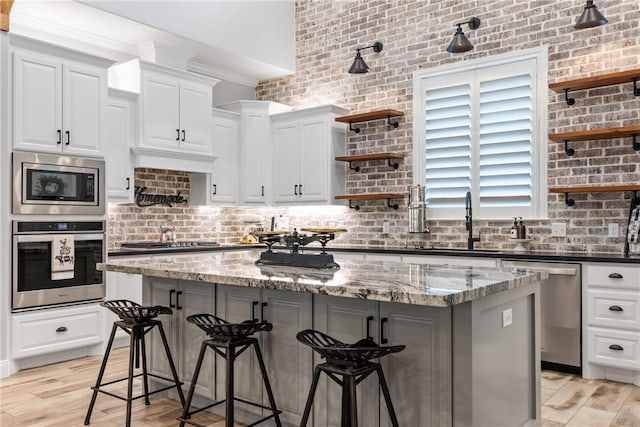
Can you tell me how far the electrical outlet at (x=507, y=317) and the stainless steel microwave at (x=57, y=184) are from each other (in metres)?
3.55

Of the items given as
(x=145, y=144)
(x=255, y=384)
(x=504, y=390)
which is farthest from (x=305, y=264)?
(x=145, y=144)

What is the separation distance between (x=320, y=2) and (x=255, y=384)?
5162mm

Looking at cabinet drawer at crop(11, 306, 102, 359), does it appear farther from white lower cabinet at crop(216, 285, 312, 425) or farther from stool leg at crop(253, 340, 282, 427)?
stool leg at crop(253, 340, 282, 427)

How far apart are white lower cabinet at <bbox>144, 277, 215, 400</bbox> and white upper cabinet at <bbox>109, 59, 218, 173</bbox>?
2.19 m

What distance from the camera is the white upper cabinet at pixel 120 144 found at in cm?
516

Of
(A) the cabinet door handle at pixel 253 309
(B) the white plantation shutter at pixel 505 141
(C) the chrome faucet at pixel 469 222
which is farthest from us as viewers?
(C) the chrome faucet at pixel 469 222

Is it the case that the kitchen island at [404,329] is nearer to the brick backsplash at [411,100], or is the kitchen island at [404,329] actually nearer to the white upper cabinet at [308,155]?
the brick backsplash at [411,100]

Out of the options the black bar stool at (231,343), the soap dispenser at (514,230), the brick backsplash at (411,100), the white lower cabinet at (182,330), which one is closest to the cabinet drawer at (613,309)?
the brick backsplash at (411,100)

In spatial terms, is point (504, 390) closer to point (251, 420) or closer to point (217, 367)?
point (251, 420)

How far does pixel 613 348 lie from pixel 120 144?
4.61 meters

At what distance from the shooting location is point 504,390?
2.57m

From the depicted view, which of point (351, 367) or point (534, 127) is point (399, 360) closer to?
point (351, 367)

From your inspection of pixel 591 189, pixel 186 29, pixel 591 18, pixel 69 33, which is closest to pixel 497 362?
pixel 591 189

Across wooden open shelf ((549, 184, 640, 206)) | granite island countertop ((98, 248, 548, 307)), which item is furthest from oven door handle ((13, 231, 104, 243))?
wooden open shelf ((549, 184, 640, 206))
